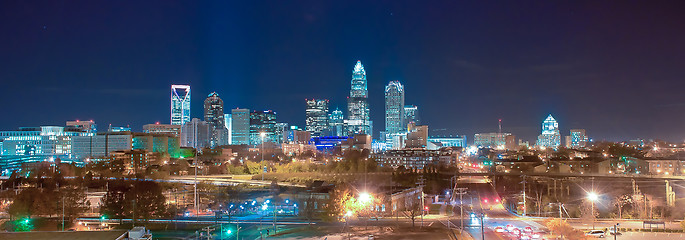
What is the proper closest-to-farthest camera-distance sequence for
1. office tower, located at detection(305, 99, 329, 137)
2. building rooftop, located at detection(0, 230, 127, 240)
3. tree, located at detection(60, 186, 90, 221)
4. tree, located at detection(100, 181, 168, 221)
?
building rooftop, located at detection(0, 230, 127, 240)
tree, located at detection(60, 186, 90, 221)
tree, located at detection(100, 181, 168, 221)
office tower, located at detection(305, 99, 329, 137)

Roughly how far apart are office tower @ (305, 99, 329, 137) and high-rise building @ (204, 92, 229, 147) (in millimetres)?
26050

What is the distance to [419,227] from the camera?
653 inches

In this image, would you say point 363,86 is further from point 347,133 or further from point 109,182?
point 109,182

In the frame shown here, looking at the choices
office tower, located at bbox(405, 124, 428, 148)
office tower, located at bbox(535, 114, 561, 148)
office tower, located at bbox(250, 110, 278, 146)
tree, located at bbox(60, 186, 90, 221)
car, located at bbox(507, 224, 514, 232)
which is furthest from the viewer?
office tower, located at bbox(535, 114, 561, 148)

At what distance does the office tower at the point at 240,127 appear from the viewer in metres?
105

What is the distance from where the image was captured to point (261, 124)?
10562 cm

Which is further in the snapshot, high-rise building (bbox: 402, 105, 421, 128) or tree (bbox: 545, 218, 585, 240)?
high-rise building (bbox: 402, 105, 421, 128)

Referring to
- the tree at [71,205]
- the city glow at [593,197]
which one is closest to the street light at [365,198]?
the tree at [71,205]

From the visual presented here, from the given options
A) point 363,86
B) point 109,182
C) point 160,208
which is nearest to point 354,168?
point 109,182

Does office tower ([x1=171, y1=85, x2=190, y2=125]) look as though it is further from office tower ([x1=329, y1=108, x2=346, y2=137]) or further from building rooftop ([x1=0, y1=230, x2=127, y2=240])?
building rooftop ([x1=0, y1=230, x2=127, y2=240])

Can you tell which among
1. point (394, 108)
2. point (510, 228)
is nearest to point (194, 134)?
point (394, 108)

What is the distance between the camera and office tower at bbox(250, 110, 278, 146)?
103581 millimetres

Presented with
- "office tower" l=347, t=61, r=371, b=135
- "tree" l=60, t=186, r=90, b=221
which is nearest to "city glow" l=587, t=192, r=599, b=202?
"tree" l=60, t=186, r=90, b=221

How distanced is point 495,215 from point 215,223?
36.9 feet
